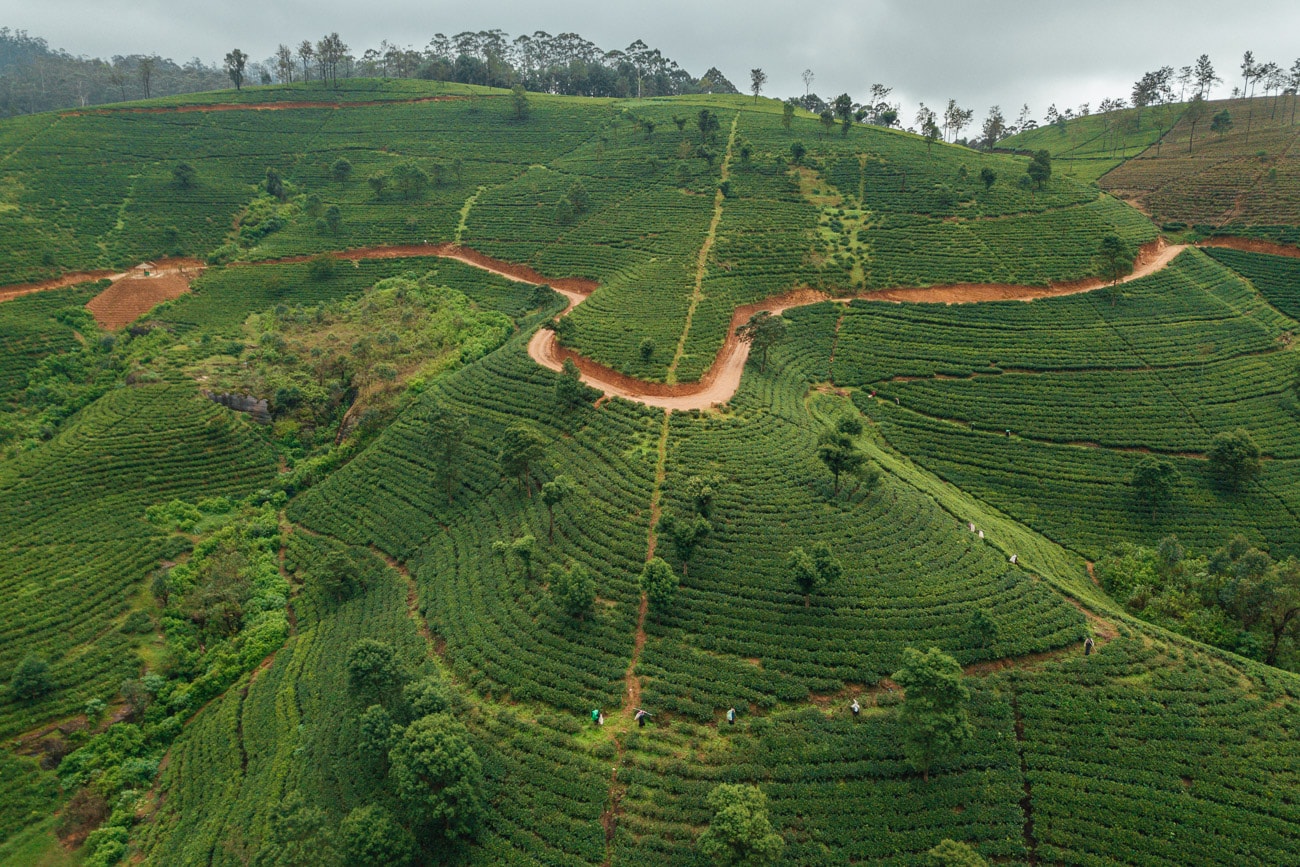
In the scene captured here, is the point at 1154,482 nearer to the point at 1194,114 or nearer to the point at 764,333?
the point at 764,333

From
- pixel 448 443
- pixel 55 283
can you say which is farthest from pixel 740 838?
pixel 55 283

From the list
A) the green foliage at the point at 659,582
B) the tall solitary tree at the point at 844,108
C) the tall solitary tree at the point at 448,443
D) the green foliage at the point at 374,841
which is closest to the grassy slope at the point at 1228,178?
the tall solitary tree at the point at 844,108

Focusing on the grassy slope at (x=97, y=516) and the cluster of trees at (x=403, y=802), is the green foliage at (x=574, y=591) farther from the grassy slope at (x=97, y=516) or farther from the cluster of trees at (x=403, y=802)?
the grassy slope at (x=97, y=516)

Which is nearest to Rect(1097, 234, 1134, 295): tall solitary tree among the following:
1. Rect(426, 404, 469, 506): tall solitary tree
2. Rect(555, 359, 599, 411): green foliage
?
Rect(555, 359, 599, 411): green foliage

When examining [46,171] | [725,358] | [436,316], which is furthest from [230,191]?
[725,358]

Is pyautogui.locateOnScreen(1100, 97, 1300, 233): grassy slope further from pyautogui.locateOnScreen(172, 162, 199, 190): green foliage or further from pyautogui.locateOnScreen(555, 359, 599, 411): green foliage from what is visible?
pyautogui.locateOnScreen(172, 162, 199, 190): green foliage

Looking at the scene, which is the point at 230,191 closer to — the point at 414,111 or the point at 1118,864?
the point at 414,111

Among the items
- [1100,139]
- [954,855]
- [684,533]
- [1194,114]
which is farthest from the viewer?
[1100,139]
